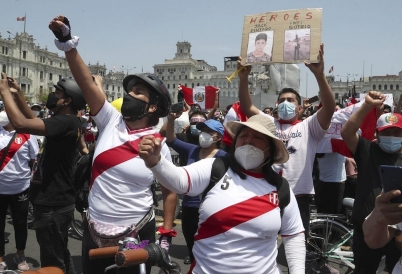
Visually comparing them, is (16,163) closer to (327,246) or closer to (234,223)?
(234,223)

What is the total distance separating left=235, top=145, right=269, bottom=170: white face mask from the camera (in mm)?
2303

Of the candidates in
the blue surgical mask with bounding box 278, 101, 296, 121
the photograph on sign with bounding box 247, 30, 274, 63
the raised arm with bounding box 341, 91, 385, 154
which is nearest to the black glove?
the photograph on sign with bounding box 247, 30, 274, 63

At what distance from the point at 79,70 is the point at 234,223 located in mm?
1550

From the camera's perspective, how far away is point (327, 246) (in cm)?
489

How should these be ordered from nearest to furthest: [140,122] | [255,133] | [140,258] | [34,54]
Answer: [140,258], [255,133], [140,122], [34,54]

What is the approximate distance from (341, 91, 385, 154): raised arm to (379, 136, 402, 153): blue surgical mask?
8.8 inches

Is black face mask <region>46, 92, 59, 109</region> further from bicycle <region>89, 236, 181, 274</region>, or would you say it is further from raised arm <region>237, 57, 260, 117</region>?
bicycle <region>89, 236, 181, 274</region>

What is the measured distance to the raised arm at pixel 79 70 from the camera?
2.77 meters

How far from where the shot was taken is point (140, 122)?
2990mm

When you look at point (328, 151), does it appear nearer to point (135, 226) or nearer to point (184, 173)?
point (135, 226)

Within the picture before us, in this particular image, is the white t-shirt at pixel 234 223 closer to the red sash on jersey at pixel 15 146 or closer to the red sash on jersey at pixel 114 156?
the red sash on jersey at pixel 114 156

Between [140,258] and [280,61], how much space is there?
8.05 ft

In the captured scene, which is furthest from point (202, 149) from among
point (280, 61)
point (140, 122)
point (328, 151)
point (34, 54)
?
point (34, 54)

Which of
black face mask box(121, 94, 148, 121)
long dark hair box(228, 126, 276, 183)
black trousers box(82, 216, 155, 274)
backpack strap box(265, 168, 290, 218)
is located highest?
black face mask box(121, 94, 148, 121)
